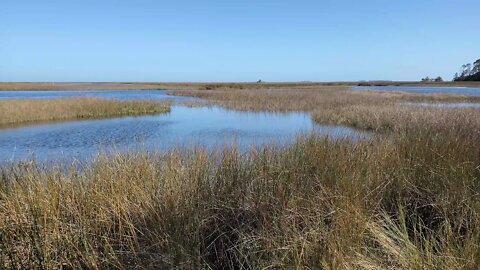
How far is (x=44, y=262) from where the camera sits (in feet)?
11.4

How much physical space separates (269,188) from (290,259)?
4.59 ft

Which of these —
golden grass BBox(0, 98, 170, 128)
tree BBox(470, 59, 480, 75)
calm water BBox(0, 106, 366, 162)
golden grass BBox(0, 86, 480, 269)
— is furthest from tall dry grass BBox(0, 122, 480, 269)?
tree BBox(470, 59, 480, 75)

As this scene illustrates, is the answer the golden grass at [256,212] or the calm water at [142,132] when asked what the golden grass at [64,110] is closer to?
the calm water at [142,132]

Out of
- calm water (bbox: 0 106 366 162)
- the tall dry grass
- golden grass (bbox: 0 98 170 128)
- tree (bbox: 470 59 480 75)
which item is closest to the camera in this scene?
the tall dry grass

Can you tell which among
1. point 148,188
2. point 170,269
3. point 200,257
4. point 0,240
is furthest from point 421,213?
point 0,240

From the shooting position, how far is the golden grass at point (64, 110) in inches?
889

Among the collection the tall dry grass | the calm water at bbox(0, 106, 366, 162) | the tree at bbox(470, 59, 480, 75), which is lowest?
the calm water at bbox(0, 106, 366, 162)

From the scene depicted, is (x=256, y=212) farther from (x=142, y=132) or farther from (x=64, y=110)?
(x=64, y=110)

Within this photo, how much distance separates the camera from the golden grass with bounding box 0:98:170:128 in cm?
2258

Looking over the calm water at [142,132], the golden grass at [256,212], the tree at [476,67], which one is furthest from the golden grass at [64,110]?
the tree at [476,67]

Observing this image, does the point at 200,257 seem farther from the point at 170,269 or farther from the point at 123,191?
the point at 123,191

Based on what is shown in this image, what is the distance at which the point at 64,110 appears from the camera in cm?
2548

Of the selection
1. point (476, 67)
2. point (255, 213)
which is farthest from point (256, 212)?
point (476, 67)

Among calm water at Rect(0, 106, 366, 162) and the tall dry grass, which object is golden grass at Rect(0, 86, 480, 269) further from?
calm water at Rect(0, 106, 366, 162)
